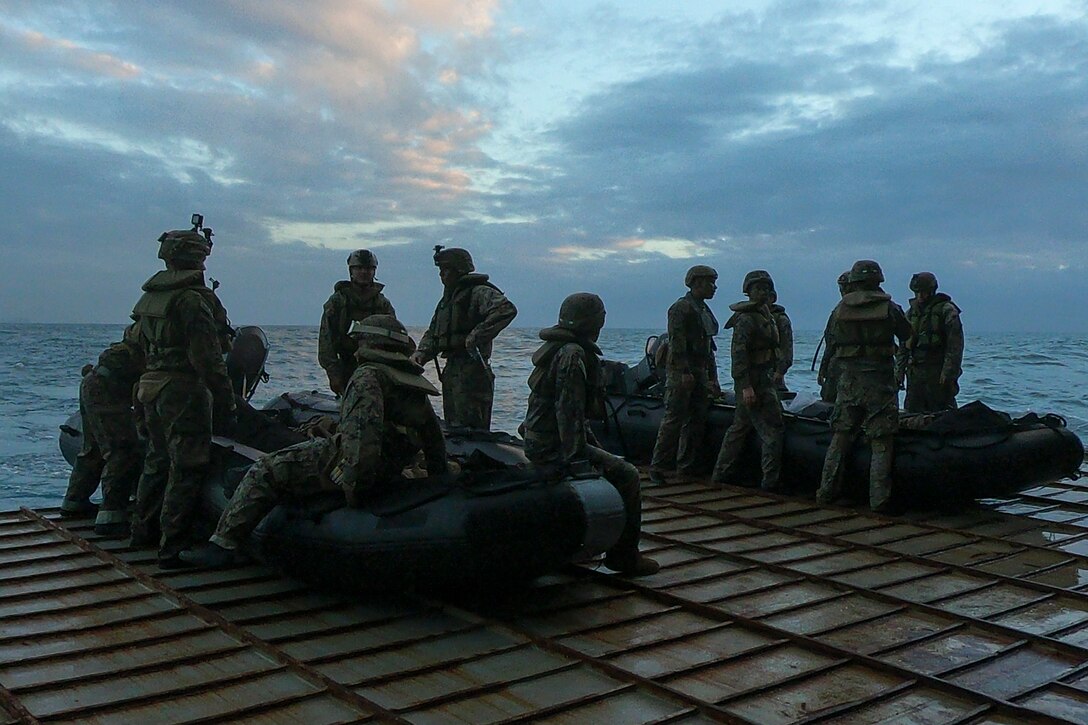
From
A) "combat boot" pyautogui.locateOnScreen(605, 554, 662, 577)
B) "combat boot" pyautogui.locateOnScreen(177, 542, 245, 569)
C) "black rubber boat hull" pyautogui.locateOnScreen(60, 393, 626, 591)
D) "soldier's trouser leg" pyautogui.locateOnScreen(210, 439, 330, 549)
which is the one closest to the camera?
"black rubber boat hull" pyautogui.locateOnScreen(60, 393, 626, 591)

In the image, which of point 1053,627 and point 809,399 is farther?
point 809,399

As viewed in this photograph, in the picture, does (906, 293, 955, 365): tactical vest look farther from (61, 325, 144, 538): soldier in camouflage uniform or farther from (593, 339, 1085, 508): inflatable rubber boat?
(61, 325, 144, 538): soldier in camouflage uniform

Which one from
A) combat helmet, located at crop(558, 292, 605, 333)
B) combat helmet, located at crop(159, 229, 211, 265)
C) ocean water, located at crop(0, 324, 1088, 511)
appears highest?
combat helmet, located at crop(159, 229, 211, 265)

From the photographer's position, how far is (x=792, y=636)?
→ 490 centimetres

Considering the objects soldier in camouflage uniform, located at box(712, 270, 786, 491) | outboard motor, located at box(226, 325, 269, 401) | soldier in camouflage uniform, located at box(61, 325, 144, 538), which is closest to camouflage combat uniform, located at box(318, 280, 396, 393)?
outboard motor, located at box(226, 325, 269, 401)

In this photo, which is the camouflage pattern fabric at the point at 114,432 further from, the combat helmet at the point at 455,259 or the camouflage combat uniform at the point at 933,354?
the camouflage combat uniform at the point at 933,354

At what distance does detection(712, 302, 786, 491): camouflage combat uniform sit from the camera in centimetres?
920

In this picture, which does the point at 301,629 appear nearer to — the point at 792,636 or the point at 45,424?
the point at 792,636

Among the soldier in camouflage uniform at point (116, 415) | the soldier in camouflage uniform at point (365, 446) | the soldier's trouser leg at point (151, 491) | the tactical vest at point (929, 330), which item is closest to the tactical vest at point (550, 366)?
the soldier in camouflage uniform at point (365, 446)

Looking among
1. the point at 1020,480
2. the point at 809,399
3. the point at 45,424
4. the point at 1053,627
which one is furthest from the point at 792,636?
the point at 45,424

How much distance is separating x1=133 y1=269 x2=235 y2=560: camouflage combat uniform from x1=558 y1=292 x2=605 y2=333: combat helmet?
2.46 meters

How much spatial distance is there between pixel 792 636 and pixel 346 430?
2.62m

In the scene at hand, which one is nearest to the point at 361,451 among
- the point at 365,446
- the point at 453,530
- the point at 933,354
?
the point at 365,446

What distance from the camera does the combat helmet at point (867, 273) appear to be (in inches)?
331
